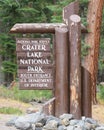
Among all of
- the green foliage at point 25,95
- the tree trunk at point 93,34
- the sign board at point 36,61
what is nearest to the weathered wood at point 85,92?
the sign board at point 36,61

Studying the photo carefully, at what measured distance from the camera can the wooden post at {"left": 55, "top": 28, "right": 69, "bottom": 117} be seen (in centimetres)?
802

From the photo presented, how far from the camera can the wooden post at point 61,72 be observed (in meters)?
8.02

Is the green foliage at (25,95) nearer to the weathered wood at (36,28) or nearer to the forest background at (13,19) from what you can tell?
the forest background at (13,19)

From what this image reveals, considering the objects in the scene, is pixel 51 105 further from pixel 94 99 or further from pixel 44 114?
pixel 94 99

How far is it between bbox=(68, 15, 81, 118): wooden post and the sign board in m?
0.44

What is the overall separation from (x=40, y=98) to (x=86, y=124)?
830 centimetres

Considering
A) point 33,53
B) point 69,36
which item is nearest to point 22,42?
point 33,53

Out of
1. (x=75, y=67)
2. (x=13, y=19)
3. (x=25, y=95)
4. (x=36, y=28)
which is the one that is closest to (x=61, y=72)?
(x=75, y=67)

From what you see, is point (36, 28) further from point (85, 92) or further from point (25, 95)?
point (25, 95)

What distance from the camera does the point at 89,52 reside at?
14.9 metres

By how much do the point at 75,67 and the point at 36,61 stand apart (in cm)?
77

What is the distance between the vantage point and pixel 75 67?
8039mm

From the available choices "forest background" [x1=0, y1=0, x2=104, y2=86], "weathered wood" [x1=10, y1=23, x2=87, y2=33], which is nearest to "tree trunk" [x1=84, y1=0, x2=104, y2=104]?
"forest background" [x1=0, y1=0, x2=104, y2=86]

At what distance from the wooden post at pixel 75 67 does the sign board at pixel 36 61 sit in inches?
17.2
